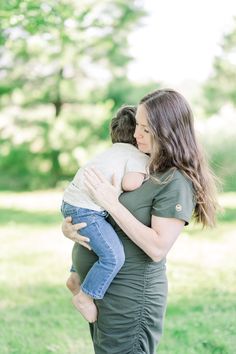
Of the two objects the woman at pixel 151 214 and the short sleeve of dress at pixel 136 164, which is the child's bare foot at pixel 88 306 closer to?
the woman at pixel 151 214

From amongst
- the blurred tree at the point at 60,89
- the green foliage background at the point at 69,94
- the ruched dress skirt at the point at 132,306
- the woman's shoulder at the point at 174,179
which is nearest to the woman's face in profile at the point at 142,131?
the woman's shoulder at the point at 174,179

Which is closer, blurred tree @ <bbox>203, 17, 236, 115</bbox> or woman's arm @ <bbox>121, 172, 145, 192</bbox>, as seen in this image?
woman's arm @ <bbox>121, 172, 145, 192</bbox>

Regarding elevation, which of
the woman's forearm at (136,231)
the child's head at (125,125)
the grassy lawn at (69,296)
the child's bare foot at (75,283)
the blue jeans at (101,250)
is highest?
the child's head at (125,125)

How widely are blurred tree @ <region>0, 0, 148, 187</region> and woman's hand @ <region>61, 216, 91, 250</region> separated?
1284cm

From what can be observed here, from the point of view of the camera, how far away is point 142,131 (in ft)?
7.93

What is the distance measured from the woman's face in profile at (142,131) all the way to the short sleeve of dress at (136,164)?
0.05m

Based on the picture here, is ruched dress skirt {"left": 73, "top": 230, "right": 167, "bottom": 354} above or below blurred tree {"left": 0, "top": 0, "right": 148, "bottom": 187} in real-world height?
above

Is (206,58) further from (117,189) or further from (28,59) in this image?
(117,189)

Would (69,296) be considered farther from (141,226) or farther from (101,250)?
(141,226)

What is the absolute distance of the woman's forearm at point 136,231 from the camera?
2.33 metres

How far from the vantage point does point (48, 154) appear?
16250mm

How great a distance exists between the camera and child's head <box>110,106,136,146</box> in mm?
2590

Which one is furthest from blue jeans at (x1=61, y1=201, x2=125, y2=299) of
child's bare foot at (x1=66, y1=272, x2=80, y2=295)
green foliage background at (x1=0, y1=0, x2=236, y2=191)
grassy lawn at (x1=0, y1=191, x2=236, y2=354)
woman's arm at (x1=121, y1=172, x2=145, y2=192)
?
green foliage background at (x1=0, y1=0, x2=236, y2=191)

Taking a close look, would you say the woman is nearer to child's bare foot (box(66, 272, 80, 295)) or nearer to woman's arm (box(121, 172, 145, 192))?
woman's arm (box(121, 172, 145, 192))
